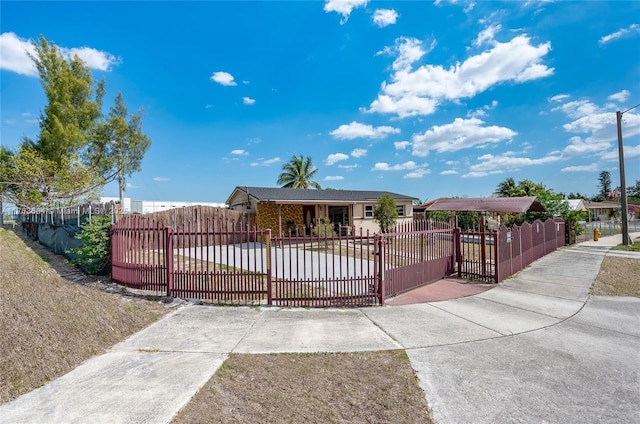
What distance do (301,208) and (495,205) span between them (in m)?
13.5

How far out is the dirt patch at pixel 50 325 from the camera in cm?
358

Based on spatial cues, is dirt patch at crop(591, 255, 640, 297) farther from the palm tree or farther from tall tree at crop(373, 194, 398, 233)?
the palm tree

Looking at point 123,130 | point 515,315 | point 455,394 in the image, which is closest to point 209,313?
point 455,394

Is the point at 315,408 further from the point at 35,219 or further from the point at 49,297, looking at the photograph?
the point at 35,219

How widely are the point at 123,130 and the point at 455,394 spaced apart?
36.6 m

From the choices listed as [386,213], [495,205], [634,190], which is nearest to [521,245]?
[386,213]

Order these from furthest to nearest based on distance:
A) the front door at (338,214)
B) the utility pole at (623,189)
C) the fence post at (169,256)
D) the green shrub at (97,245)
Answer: the front door at (338,214) < the utility pole at (623,189) < the green shrub at (97,245) < the fence post at (169,256)

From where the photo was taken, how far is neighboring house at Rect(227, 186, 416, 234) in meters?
20.5

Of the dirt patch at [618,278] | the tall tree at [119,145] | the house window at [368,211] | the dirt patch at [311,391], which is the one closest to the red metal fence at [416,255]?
the dirt patch at [311,391]

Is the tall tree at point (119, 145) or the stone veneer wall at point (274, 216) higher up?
the tall tree at point (119, 145)

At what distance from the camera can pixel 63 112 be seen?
2605 cm

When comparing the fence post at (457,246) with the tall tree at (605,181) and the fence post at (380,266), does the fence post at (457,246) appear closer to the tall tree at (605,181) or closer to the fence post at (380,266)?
the fence post at (380,266)

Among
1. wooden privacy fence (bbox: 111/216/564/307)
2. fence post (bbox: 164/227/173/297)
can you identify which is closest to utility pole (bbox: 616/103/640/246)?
wooden privacy fence (bbox: 111/216/564/307)

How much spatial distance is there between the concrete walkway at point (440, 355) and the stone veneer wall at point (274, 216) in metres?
14.4
